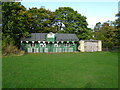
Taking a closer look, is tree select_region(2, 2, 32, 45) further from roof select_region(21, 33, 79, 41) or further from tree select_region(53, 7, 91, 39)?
tree select_region(53, 7, 91, 39)

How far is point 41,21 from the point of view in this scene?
39406 mm

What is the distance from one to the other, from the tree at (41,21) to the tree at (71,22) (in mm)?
2819

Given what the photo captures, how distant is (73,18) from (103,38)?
394 inches

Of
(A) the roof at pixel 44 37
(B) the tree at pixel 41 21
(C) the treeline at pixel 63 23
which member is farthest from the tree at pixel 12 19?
(B) the tree at pixel 41 21

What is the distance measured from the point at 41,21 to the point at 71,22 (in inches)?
341

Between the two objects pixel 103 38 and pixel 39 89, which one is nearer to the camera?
pixel 39 89

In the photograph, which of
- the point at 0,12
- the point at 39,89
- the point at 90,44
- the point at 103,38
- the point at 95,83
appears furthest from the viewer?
the point at 103,38

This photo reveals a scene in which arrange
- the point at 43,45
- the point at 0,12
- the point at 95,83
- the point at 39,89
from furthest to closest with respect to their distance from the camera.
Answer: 1. the point at 43,45
2. the point at 0,12
3. the point at 95,83
4. the point at 39,89

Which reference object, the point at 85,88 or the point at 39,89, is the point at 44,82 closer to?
the point at 39,89

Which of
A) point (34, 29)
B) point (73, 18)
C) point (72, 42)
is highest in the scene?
point (73, 18)

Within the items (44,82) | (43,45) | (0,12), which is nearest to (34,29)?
(43,45)

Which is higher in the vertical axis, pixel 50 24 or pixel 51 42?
pixel 50 24

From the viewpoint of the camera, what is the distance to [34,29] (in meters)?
38.2

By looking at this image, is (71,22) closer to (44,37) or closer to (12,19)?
(44,37)
